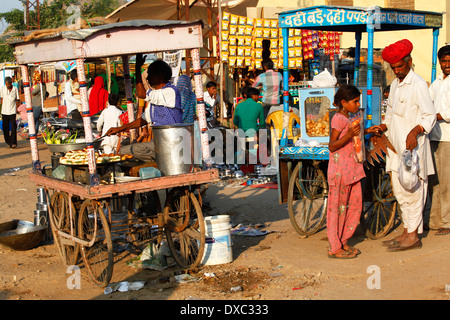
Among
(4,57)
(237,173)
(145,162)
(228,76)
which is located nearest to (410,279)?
(145,162)

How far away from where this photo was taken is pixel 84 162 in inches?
226

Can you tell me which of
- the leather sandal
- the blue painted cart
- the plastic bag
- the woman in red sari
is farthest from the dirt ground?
the woman in red sari

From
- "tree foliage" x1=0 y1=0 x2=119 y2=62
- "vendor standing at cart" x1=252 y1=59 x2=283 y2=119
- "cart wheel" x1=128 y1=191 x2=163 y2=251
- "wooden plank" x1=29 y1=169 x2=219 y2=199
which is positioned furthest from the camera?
"tree foliage" x1=0 y1=0 x2=119 y2=62

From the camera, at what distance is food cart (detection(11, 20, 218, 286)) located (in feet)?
16.9

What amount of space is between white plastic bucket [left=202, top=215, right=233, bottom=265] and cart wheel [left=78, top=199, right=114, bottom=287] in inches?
41.3

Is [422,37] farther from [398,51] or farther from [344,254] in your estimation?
[344,254]

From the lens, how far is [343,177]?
564 cm

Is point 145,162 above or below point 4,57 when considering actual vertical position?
below

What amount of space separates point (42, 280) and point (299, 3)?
50.4 ft

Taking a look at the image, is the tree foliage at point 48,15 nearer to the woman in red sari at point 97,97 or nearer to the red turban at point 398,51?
the woman in red sari at point 97,97

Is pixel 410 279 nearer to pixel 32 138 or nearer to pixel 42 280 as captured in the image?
pixel 42 280

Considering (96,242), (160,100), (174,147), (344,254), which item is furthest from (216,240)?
(160,100)

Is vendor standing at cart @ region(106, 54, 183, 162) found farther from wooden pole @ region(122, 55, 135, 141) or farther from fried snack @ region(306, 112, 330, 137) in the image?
fried snack @ region(306, 112, 330, 137)

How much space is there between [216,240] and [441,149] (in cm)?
279
